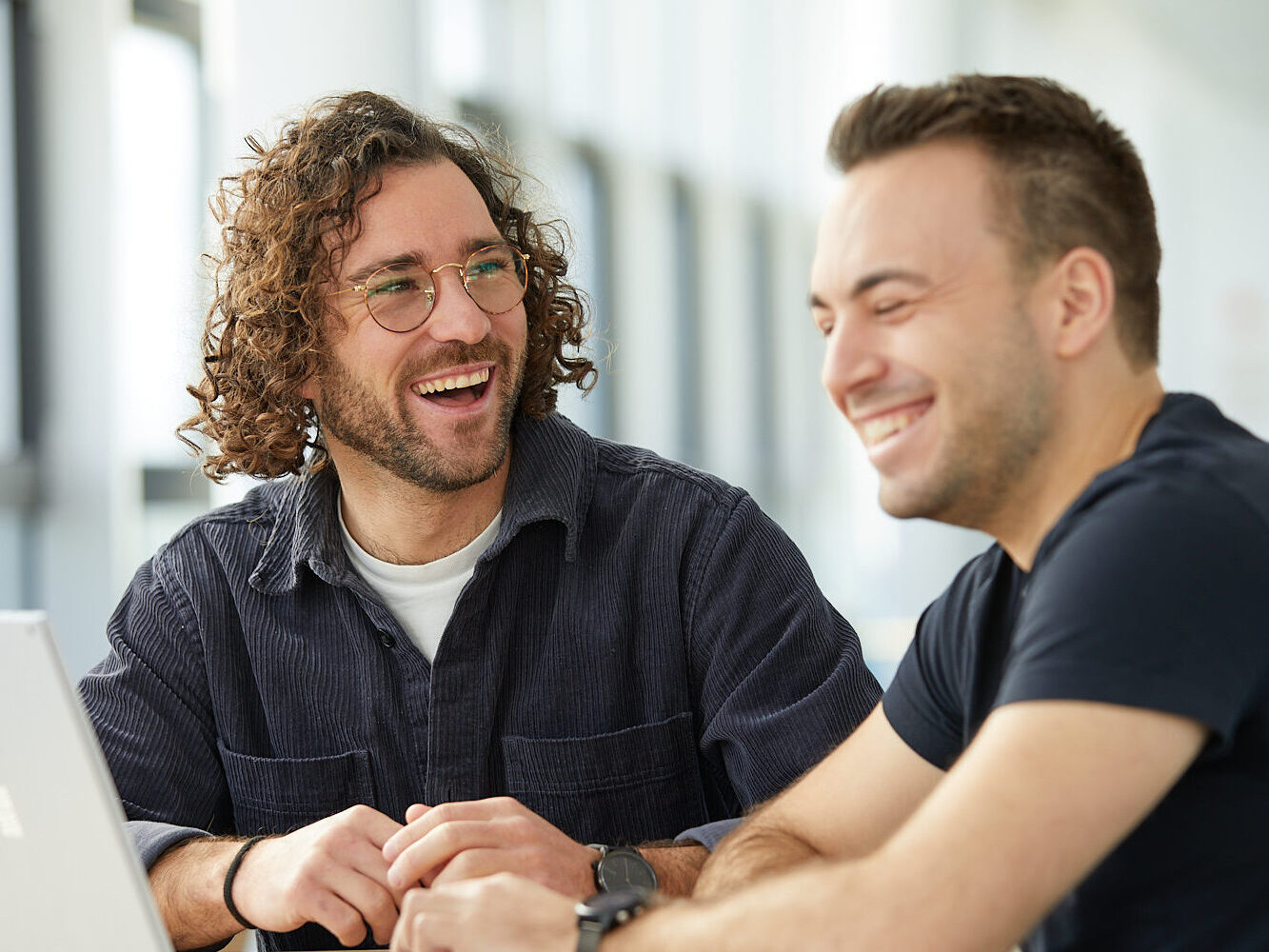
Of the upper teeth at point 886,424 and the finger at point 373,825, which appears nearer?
the upper teeth at point 886,424

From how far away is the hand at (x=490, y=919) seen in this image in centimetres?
102

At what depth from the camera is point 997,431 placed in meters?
1.04

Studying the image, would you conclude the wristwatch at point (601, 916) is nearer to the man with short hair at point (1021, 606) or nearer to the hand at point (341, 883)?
the man with short hair at point (1021, 606)

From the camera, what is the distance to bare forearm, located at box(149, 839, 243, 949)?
4.89ft

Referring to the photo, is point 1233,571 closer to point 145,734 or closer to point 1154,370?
point 1154,370

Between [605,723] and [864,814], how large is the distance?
1.81 ft

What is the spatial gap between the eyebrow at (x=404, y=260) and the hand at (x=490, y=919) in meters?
0.96

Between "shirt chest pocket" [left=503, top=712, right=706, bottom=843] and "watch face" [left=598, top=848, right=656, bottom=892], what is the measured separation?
265 mm

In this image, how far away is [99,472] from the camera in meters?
3.58

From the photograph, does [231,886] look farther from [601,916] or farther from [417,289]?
[417,289]

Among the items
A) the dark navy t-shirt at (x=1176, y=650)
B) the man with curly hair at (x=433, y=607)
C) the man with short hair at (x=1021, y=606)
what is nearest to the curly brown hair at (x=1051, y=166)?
the man with short hair at (x=1021, y=606)

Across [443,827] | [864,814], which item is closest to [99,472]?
[443,827]

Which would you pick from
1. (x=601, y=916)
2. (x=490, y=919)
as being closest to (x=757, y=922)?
(x=601, y=916)

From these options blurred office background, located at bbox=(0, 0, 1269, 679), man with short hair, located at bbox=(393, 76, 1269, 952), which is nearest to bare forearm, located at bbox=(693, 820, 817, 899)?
man with short hair, located at bbox=(393, 76, 1269, 952)
